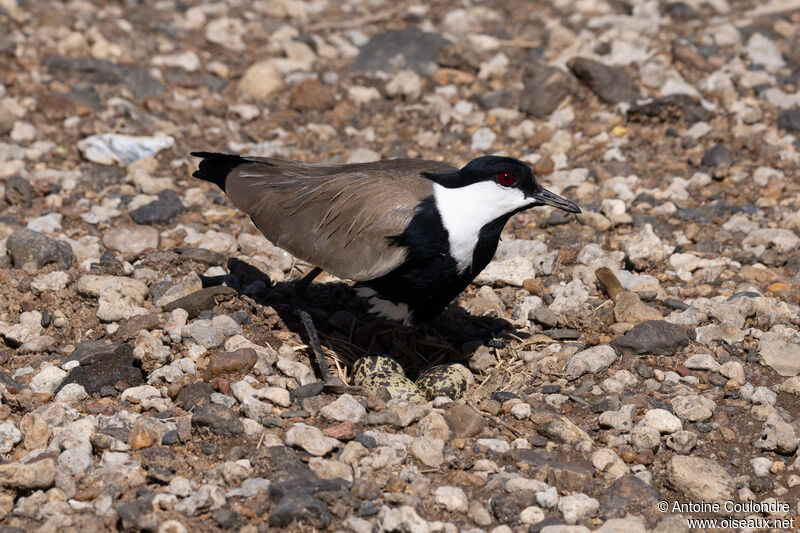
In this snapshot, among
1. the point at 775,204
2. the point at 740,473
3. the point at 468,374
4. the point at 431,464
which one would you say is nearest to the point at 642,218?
the point at 775,204

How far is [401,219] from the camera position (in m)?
5.38

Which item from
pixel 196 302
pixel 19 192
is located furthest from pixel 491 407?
pixel 19 192

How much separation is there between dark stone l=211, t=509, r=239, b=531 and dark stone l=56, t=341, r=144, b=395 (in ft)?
4.29

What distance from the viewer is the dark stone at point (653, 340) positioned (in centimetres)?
561

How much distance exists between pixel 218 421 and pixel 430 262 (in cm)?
145

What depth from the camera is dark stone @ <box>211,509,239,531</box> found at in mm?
4066

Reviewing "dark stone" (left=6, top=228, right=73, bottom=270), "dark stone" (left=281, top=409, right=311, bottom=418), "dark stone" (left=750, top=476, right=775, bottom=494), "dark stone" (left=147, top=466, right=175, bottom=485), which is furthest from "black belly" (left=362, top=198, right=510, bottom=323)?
"dark stone" (left=6, top=228, right=73, bottom=270)

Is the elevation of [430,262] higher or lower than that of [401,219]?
lower

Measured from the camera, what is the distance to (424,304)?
5.53m

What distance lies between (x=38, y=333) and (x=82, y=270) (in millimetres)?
779

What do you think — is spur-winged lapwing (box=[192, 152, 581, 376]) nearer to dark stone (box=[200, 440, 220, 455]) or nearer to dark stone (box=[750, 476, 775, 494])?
dark stone (box=[200, 440, 220, 455])

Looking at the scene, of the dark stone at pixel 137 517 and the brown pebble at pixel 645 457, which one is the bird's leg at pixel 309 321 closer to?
the dark stone at pixel 137 517

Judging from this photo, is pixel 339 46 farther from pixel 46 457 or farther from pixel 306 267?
pixel 46 457

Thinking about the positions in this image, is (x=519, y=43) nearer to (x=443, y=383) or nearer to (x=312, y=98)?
(x=312, y=98)
